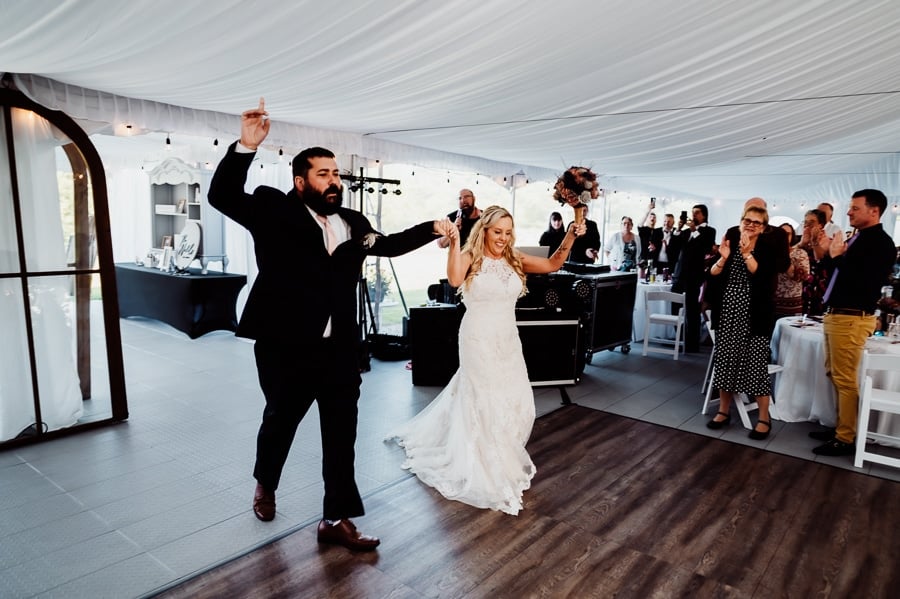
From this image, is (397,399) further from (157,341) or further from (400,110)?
(157,341)

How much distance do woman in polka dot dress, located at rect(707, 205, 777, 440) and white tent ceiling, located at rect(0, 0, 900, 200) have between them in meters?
1.20

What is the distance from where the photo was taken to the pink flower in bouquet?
Answer: 3.44 meters

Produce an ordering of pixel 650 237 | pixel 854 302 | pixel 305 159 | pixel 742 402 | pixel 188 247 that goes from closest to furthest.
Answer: pixel 305 159 → pixel 854 302 → pixel 742 402 → pixel 188 247 → pixel 650 237

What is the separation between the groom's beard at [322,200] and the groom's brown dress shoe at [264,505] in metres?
1.48

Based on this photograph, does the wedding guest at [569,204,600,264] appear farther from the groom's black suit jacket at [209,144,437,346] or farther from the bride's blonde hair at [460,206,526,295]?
the groom's black suit jacket at [209,144,437,346]

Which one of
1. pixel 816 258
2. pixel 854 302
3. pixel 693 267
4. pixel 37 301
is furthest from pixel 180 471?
pixel 816 258

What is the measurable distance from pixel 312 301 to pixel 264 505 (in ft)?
3.95

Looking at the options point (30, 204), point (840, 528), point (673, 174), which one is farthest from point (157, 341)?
point (673, 174)

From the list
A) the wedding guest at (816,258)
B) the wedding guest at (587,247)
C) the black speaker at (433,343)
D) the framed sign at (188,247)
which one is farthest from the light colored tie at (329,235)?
the framed sign at (188,247)

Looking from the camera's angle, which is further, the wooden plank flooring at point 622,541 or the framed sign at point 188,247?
the framed sign at point 188,247

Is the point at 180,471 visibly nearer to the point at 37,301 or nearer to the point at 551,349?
the point at 37,301

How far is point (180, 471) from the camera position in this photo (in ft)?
11.8

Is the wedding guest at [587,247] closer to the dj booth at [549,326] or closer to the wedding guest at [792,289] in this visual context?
the dj booth at [549,326]

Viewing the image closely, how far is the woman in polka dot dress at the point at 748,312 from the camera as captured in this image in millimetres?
4199
